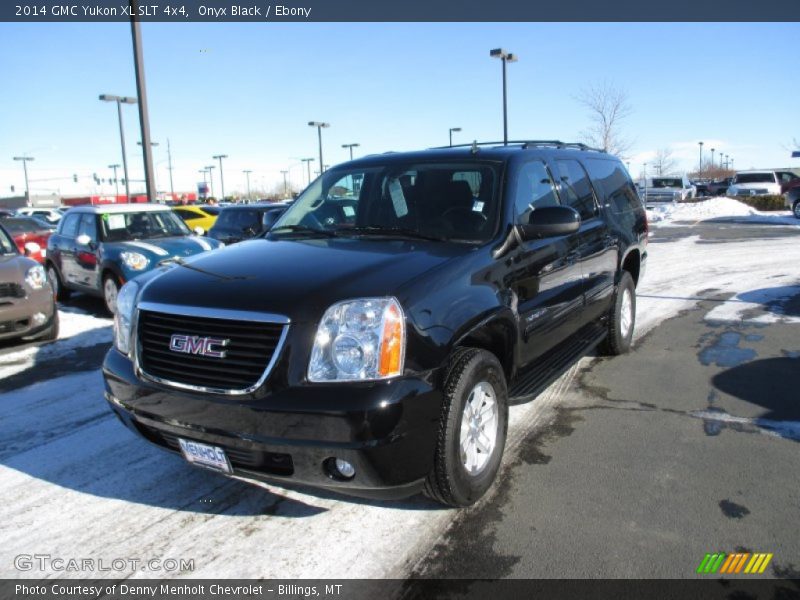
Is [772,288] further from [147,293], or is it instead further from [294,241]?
[147,293]

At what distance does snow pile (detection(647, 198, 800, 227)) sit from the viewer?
2386 cm

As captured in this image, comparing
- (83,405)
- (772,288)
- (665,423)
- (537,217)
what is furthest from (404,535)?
(772,288)

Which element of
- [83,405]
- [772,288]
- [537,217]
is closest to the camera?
[537,217]

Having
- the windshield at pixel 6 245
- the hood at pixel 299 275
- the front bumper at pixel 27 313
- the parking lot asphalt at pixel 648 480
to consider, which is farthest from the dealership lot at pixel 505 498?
the windshield at pixel 6 245

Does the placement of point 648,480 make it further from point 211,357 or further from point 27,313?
point 27,313

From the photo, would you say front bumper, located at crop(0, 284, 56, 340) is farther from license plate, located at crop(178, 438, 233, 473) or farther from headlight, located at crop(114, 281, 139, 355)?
license plate, located at crop(178, 438, 233, 473)

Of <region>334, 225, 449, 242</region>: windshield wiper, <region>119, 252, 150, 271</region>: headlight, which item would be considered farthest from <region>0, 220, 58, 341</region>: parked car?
<region>334, 225, 449, 242</region>: windshield wiper

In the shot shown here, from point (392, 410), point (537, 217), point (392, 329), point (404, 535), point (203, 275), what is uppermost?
point (537, 217)

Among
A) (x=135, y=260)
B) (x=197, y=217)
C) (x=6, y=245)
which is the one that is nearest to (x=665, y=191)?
(x=197, y=217)

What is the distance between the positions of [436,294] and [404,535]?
1.21 metres

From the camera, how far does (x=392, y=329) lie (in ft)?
9.20

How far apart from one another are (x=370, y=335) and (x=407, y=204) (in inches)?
63.1

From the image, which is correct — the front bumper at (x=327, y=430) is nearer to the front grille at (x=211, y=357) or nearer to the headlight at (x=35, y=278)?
the front grille at (x=211, y=357)

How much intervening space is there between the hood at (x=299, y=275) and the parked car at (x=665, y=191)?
2795 cm
